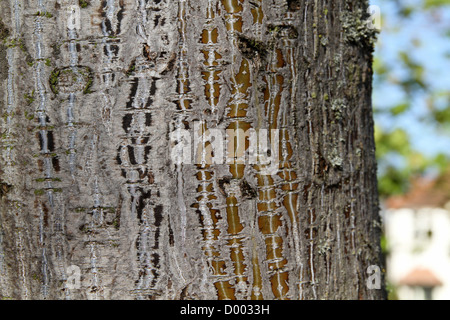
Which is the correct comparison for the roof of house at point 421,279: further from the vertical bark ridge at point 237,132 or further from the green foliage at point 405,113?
the vertical bark ridge at point 237,132

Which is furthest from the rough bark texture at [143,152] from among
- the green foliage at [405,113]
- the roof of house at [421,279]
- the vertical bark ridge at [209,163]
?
the roof of house at [421,279]

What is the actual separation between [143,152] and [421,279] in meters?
23.5

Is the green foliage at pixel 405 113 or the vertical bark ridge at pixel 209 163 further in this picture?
the green foliage at pixel 405 113

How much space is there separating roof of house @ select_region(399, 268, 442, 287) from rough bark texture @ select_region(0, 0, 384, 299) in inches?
901

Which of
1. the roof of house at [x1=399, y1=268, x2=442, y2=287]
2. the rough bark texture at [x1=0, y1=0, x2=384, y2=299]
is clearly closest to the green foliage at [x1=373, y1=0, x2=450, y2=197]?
the rough bark texture at [x1=0, y1=0, x2=384, y2=299]

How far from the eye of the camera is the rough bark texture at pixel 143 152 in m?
1.09

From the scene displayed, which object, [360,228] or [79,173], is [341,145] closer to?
[360,228]

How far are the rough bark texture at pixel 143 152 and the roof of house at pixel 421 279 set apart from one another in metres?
22.9

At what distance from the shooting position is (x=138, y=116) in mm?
1096

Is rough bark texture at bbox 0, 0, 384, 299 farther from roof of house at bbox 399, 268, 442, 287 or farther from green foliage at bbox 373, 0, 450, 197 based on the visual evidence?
roof of house at bbox 399, 268, 442, 287

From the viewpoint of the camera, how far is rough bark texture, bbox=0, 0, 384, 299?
109 cm

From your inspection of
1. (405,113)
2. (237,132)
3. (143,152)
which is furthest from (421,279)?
(143,152)

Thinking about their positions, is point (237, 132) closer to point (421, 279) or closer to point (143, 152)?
point (143, 152)
